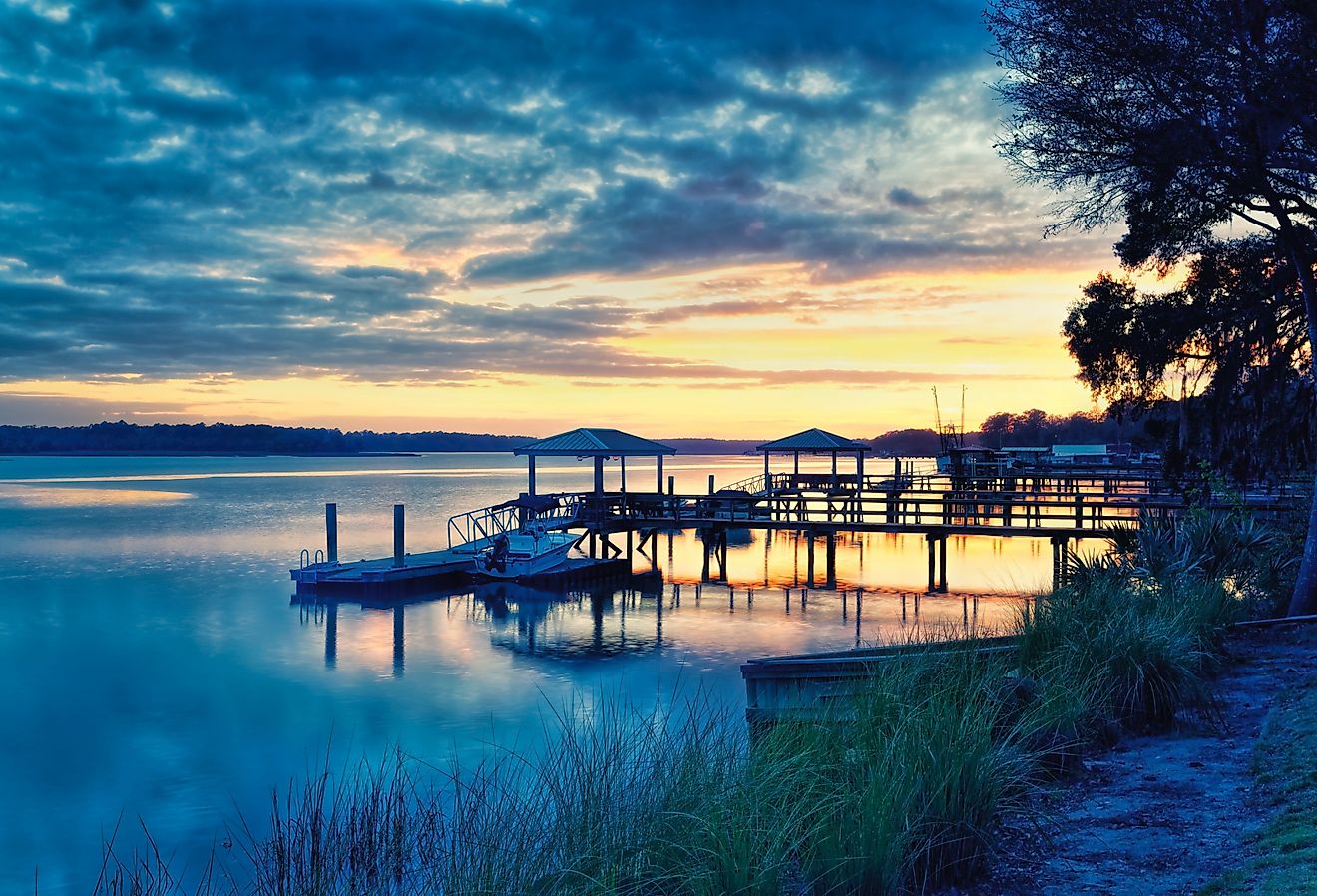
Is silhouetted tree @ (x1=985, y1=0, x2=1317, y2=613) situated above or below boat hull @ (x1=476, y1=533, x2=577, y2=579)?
above

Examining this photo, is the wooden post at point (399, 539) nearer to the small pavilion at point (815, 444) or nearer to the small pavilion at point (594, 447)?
the small pavilion at point (594, 447)

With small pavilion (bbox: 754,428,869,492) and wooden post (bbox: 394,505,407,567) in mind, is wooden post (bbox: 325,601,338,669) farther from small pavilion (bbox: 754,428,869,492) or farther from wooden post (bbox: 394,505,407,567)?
small pavilion (bbox: 754,428,869,492)

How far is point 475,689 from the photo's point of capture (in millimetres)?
17500

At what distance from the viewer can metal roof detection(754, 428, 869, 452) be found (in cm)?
3944

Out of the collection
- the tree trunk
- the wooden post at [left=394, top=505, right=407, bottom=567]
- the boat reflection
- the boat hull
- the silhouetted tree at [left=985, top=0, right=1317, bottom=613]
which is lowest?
the boat reflection

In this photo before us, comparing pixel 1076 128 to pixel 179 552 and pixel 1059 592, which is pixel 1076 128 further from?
pixel 179 552

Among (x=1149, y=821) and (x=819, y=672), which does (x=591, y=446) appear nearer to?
(x=819, y=672)

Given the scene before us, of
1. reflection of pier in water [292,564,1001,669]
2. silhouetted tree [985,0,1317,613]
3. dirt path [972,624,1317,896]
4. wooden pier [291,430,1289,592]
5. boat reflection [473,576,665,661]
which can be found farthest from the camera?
wooden pier [291,430,1289,592]

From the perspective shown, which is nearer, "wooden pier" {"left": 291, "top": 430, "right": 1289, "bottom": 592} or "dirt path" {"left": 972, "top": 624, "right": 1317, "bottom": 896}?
"dirt path" {"left": 972, "top": 624, "right": 1317, "bottom": 896}

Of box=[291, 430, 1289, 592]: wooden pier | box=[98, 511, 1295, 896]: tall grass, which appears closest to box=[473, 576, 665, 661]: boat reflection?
box=[291, 430, 1289, 592]: wooden pier

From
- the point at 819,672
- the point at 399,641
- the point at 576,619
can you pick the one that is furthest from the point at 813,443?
the point at 819,672

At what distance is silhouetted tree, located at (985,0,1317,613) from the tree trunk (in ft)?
0.05

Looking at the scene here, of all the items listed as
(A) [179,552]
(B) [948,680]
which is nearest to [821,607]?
(B) [948,680]

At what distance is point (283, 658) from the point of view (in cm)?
2036
